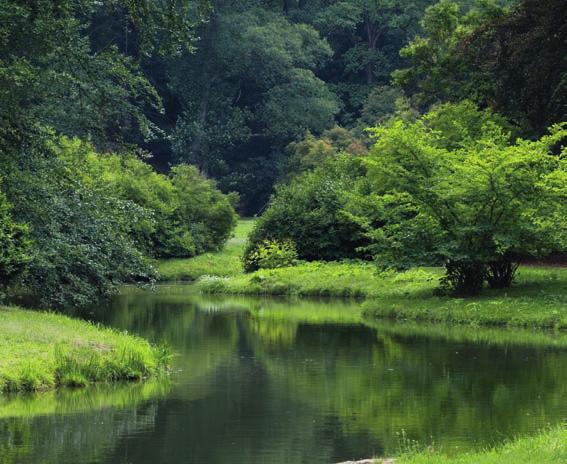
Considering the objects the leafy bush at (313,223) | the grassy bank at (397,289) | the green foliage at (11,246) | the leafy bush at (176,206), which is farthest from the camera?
the leafy bush at (176,206)

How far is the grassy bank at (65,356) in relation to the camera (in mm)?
18047

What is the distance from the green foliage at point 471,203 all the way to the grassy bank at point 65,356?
35.4 ft

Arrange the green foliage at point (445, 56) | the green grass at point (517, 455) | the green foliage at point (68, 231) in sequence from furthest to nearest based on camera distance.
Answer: the green foliage at point (445, 56) < the green foliage at point (68, 231) < the green grass at point (517, 455)

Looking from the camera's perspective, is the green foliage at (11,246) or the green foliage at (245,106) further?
the green foliage at (245,106)

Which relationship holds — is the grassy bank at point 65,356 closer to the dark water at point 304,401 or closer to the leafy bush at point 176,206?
the dark water at point 304,401

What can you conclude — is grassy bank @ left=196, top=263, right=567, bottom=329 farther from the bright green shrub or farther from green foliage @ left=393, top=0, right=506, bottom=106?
the bright green shrub

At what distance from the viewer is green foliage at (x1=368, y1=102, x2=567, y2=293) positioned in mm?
29297

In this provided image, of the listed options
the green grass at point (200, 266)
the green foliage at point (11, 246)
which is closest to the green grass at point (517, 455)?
the green foliage at point (11, 246)

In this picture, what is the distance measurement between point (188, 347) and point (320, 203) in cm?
2039

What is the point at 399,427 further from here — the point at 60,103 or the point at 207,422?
the point at 60,103

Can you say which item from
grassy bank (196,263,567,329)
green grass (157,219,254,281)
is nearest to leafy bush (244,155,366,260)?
grassy bank (196,263,567,329)

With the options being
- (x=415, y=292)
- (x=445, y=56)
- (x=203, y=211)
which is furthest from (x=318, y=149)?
(x=415, y=292)

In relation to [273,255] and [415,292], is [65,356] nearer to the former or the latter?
[415,292]

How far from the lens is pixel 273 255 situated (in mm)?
44125
